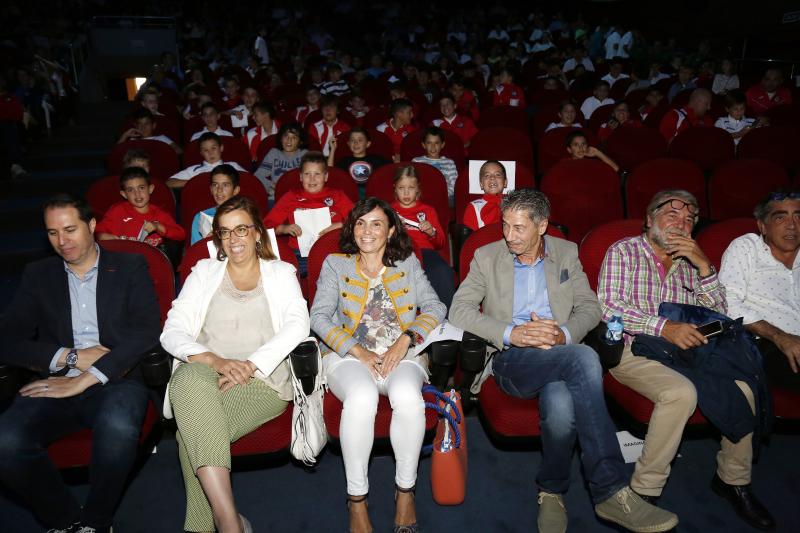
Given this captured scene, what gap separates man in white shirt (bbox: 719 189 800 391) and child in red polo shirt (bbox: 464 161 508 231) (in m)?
1.25

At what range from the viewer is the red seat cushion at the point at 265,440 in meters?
1.92

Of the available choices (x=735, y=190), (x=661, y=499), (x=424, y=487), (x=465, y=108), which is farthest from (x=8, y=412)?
(x=465, y=108)

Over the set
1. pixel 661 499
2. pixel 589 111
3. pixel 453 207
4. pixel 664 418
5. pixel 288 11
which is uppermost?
pixel 288 11

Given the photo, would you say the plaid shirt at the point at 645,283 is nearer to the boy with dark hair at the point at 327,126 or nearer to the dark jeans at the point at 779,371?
the dark jeans at the point at 779,371

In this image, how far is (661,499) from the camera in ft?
7.07

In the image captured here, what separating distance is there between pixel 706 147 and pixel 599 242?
244 centimetres

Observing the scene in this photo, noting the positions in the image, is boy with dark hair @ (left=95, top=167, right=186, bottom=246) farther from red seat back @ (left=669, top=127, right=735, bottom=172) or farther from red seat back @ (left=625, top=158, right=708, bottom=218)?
red seat back @ (left=669, top=127, right=735, bottom=172)

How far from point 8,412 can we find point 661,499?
235 centimetres

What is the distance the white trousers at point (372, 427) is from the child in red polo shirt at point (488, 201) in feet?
4.97

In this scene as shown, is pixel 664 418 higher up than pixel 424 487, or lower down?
Result: higher up

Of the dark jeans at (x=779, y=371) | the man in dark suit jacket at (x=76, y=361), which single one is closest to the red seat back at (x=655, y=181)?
the dark jeans at (x=779, y=371)

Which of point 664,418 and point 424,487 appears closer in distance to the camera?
point 664,418

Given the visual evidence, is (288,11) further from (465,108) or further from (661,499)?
(661,499)

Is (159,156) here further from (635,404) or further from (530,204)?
(635,404)
